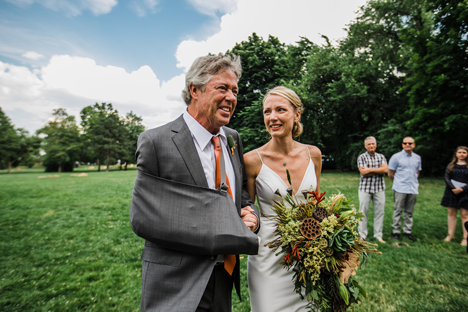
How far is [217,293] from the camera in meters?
1.87

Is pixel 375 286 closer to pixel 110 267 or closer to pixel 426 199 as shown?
pixel 110 267

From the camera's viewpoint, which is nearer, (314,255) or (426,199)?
(314,255)

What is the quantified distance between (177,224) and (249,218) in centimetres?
80

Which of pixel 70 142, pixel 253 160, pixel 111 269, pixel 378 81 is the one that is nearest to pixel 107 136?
pixel 70 142

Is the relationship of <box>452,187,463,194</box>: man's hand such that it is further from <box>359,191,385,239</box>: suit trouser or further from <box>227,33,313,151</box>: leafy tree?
<box>227,33,313,151</box>: leafy tree

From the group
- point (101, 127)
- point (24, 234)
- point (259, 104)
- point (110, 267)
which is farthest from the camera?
point (101, 127)

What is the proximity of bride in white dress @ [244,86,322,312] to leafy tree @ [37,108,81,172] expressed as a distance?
59679 millimetres

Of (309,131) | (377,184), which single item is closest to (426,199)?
(377,184)

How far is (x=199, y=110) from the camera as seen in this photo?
2.06 m

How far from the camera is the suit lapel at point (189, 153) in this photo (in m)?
1.75

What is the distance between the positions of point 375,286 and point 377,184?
3.05 meters

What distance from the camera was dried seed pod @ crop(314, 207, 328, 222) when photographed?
1.93 meters

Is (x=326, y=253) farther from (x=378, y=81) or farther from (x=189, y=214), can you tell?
(x=378, y=81)

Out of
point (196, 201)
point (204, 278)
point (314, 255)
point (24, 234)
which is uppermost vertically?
point (196, 201)
